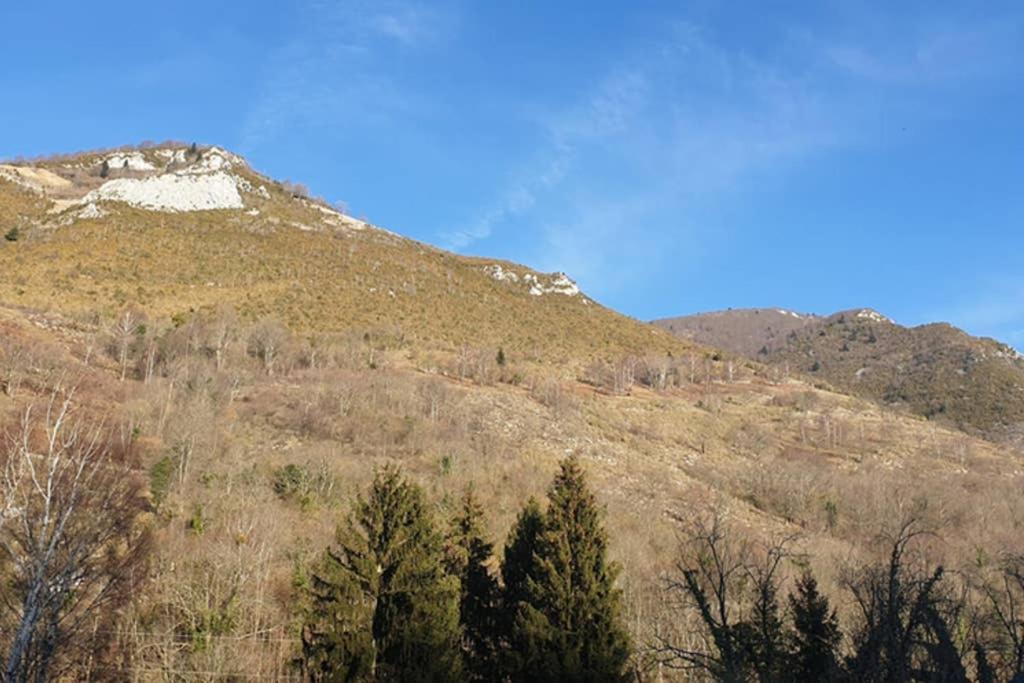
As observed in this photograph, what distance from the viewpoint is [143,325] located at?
54312 mm

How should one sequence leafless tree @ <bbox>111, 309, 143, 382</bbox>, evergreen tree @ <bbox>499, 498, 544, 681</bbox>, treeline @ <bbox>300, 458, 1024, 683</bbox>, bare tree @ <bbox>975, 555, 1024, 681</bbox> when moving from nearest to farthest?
1. bare tree @ <bbox>975, 555, 1024, 681</bbox>
2. treeline @ <bbox>300, 458, 1024, 683</bbox>
3. evergreen tree @ <bbox>499, 498, 544, 681</bbox>
4. leafless tree @ <bbox>111, 309, 143, 382</bbox>

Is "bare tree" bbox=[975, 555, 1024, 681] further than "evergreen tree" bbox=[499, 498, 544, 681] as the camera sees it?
No

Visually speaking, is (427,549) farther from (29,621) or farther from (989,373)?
(989,373)

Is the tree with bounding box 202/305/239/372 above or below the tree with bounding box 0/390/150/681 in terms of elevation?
above

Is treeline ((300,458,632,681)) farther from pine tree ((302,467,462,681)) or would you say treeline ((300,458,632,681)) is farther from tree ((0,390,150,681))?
tree ((0,390,150,681))

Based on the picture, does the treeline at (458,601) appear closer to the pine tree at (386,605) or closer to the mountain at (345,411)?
the pine tree at (386,605)

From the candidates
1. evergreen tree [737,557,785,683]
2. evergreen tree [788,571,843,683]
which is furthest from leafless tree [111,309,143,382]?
evergreen tree [788,571,843,683]

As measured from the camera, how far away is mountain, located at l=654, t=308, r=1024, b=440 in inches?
4119

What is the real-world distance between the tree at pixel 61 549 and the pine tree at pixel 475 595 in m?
10.7

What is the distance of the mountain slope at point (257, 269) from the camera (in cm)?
6756

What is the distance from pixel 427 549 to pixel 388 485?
2308 millimetres

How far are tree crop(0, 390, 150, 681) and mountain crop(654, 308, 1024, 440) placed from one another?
104 metres

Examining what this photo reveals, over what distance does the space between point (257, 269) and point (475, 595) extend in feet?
207

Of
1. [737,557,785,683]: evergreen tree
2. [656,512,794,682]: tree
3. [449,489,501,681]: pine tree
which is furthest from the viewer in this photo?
[449,489,501,681]: pine tree
